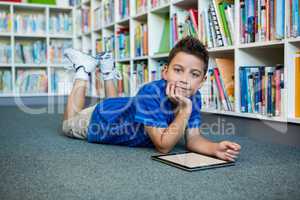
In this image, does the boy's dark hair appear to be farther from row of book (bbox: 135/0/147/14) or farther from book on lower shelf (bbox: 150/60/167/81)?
row of book (bbox: 135/0/147/14)

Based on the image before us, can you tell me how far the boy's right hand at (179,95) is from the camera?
129 cm

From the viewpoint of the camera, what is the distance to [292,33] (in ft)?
4.97

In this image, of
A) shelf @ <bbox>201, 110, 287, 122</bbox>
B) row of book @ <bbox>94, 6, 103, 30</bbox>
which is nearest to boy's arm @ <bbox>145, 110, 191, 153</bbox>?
shelf @ <bbox>201, 110, 287, 122</bbox>

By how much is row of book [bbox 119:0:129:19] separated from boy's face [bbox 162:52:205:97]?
6.01 ft

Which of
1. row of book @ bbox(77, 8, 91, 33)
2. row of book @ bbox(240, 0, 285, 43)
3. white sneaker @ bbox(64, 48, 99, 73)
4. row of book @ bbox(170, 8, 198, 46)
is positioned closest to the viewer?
row of book @ bbox(240, 0, 285, 43)

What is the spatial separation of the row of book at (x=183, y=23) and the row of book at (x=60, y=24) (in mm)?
2366

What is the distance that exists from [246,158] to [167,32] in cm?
148

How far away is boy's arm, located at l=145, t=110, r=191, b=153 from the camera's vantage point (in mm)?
1291

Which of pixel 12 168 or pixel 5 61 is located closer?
pixel 12 168

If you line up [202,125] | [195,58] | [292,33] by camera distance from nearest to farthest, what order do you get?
1. [195,58]
2. [292,33]
3. [202,125]

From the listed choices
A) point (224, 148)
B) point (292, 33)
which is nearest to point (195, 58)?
point (224, 148)

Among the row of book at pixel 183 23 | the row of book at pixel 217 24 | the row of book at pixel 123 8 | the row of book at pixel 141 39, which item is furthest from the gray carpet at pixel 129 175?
the row of book at pixel 123 8

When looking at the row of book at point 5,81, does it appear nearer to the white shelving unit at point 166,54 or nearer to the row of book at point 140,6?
the white shelving unit at point 166,54

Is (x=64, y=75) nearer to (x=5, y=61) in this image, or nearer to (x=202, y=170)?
(x=5, y=61)
